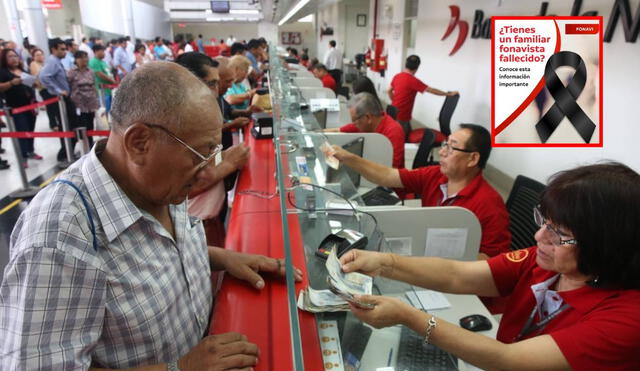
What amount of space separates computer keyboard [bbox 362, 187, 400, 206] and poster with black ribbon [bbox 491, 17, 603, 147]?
1.81 m

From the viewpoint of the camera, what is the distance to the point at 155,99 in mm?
888

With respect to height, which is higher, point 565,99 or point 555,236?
point 565,99

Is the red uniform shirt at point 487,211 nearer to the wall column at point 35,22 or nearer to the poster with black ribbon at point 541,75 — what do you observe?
the poster with black ribbon at point 541,75

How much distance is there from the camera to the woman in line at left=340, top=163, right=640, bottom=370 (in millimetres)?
1054

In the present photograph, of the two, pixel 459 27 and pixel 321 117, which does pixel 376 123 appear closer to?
pixel 321 117

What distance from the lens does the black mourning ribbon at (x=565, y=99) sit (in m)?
1.06

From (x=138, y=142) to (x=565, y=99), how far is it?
3.82 ft

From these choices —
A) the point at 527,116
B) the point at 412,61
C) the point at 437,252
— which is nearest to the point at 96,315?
the point at 527,116

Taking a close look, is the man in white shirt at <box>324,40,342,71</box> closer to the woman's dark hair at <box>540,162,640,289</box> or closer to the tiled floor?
the tiled floor

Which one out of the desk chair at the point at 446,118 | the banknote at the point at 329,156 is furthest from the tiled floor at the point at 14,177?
the desk chair at the point at 446,118

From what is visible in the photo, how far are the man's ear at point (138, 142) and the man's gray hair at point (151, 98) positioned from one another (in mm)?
21

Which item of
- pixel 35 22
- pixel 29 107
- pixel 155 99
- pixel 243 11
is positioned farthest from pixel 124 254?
pixel 243 11

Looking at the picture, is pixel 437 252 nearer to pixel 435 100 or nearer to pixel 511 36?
pixel 511 36

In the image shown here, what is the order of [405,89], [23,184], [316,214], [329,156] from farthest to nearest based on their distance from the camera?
[405,89]
[23,184]
[329,156]
[316,214]
